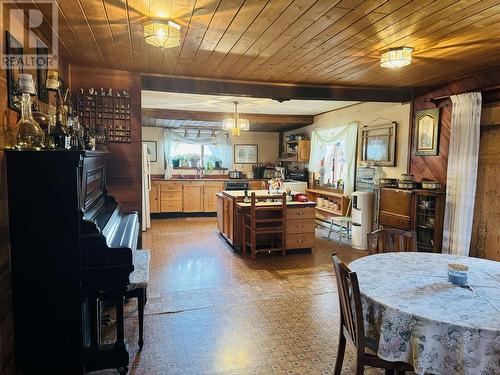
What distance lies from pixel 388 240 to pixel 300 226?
7.15 feet

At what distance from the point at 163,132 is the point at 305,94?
196 inches

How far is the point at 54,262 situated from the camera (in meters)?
1.91

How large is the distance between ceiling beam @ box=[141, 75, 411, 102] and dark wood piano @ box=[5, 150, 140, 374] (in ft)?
6.33

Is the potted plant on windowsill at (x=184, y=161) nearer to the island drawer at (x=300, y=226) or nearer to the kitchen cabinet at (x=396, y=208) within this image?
the island drawer at (x=300, y=226)

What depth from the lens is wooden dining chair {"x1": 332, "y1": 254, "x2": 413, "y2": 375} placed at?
5.32 ft

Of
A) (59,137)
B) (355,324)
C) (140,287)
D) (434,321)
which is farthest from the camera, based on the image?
(140,287)

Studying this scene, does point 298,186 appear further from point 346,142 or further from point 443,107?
point 443,107

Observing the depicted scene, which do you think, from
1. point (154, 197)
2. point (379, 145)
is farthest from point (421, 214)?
point (154, 197)

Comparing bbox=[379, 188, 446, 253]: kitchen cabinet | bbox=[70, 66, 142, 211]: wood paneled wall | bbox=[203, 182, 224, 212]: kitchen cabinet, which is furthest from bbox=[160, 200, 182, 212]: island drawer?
bbox=[379, 188, 446, 253]: kitchen cabinet

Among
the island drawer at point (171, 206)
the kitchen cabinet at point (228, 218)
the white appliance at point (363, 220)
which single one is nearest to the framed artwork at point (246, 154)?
the island drawer at point (171, 206)

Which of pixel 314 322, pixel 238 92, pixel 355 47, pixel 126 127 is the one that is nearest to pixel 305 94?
pixel 238 92

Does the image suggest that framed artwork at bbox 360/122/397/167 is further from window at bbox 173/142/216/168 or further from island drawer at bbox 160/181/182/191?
window at bbox 173/142/216/168

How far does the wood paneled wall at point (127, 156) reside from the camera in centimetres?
344

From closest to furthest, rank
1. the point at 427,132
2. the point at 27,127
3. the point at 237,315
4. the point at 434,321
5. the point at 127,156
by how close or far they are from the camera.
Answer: the point at 434,321, the point at 27,127, the point at 237,315, the point at 127,156, the point at 427,132
